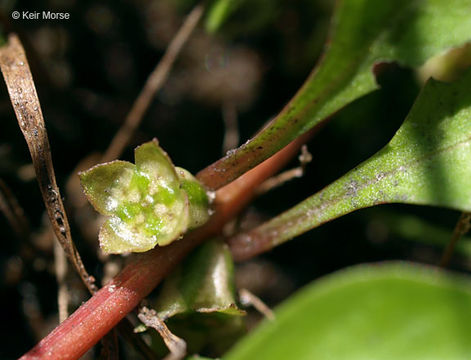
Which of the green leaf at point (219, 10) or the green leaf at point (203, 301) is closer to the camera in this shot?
the green leaf at point (203, 301)

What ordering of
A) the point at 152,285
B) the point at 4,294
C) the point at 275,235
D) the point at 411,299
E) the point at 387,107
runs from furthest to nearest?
the point at 387,107 → the point at 4,294 → the point at 275,235 → the point at 152,285 → the point at 411,299

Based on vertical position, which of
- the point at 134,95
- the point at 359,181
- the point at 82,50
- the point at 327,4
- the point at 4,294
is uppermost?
the point at 82,50

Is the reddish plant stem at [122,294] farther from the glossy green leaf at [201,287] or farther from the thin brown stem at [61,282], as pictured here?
the thin brown stem at [61,282]

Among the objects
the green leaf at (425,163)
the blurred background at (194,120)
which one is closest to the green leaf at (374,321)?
the green leaf at (425,163)

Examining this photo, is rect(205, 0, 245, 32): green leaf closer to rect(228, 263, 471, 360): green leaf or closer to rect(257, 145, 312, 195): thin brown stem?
rect(257, 145, 312, 195): thin brown stem

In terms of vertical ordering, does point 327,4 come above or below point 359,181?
above

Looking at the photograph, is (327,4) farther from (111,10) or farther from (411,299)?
(411,299)

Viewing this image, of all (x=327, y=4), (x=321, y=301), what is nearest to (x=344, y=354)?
(x=321, y=301)
